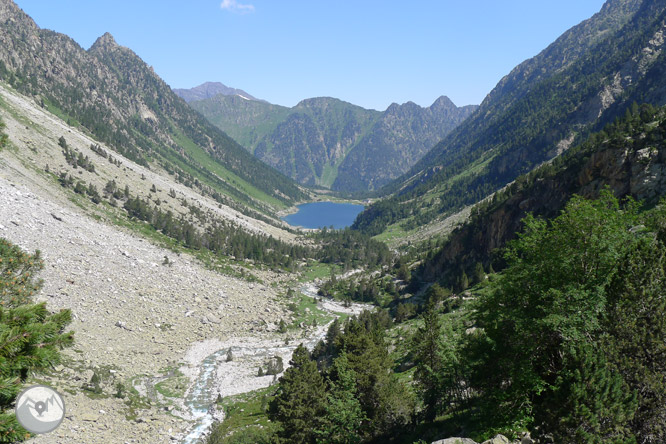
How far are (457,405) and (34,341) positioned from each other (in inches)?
1087

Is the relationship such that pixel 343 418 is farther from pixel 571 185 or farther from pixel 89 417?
pixel 571 185

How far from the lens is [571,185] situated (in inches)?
2571

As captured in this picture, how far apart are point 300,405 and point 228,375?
2956 centimetres

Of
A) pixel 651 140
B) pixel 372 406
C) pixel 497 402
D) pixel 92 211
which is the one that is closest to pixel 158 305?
pixel 92 211

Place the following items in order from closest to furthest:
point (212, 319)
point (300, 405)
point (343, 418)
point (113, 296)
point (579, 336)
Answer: point (579, 336), point (343, 418), point (300, 405), point (113, 296), point (212, 319)

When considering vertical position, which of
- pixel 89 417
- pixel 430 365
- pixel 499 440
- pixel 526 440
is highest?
pixel 526 440

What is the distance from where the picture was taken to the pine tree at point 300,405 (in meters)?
26.8

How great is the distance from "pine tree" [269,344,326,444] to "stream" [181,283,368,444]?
38.5 feet

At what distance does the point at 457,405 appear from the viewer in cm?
2653

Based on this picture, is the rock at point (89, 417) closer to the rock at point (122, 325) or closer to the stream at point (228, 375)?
the stream at point (228, 375)

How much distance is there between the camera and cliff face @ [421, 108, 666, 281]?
50625mm

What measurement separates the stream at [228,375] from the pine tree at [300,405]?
11.7 meters

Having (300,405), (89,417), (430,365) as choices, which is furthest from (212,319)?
(430,365)

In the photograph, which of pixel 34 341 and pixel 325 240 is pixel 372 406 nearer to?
pixel 34 341
